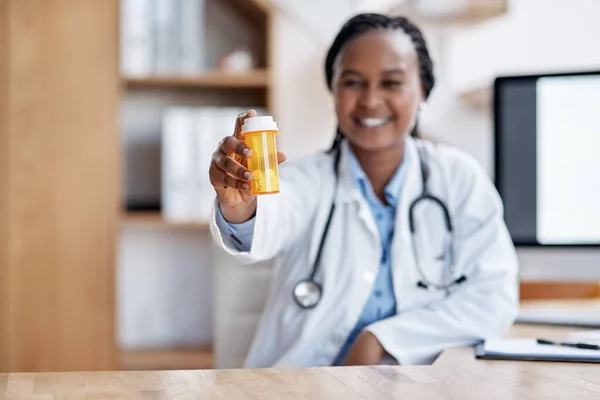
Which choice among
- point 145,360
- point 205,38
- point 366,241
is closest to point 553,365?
point 366,241

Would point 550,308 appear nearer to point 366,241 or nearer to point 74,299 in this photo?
point 366,241

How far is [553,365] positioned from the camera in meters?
1.25

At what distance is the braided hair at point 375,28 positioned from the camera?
5.57 ft

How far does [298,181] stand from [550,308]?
63 cm

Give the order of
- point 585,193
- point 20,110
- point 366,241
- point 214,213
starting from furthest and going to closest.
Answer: point 20,110, point 585,193, point 366,241, point 214,213

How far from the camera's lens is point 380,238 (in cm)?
163

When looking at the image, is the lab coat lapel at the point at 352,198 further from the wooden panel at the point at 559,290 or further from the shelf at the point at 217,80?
the shelf at the point at 217,80

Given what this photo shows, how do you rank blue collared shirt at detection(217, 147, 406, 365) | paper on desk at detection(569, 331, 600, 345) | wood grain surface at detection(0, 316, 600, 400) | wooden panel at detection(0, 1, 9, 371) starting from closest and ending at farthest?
1. wood grain surface at detection(0, 316, 600, 400)
2. paper on desk at detection(569, 331, 600, 345)
3. blue collared shirt at detection(217, 147, 406, 365)
4. wooden panel at detection(0, 1, 9, 371)

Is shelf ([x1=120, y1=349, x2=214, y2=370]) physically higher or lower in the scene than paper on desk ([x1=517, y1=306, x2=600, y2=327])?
lower

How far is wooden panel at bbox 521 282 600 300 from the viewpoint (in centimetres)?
223

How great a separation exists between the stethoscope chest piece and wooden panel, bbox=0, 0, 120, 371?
3.92 feet

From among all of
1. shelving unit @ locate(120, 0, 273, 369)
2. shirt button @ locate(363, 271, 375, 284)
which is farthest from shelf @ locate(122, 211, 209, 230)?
shirt button @ locate(363, 271, 375, 284)

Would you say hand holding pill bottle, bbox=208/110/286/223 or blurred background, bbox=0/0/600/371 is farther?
blurred background, bbox=0/0/600/371

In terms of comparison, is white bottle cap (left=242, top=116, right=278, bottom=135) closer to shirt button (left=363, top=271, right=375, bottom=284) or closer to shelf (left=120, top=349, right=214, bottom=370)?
shirt button (left=363, top=271, right=375, bottom=284)
